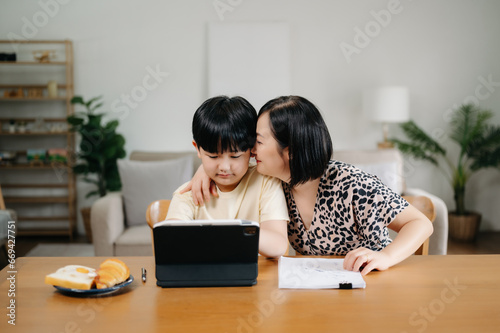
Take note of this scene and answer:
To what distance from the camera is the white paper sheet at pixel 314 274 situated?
3.50 feet

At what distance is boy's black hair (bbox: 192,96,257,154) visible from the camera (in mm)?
1258

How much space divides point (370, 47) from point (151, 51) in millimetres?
2026

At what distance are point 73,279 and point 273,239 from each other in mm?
507

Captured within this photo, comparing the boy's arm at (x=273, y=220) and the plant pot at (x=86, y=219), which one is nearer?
the boy's arm at (x=273, y=220)

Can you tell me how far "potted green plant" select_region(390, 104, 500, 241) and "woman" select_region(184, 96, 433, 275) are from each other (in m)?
3.02

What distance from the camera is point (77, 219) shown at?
4586mm

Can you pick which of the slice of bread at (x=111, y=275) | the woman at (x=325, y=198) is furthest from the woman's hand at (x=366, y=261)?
the slice of bread at (x=111, y=275)

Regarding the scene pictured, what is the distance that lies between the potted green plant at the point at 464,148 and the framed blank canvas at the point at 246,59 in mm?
1268

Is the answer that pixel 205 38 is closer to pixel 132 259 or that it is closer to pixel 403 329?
pixel 132 259

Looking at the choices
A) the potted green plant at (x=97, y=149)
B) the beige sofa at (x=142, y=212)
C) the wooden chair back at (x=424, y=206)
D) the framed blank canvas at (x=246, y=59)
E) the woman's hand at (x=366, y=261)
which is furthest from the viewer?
the framed blank canvas at (x=246, y=59)

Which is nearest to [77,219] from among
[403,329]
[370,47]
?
[370,47]

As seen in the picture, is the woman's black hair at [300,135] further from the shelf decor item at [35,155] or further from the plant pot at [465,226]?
the shelf decor item at [35,155]

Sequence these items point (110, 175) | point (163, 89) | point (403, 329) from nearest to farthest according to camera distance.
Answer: point (403, 329), point (110, 175), point (163, 89)

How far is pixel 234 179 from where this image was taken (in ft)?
4.34
